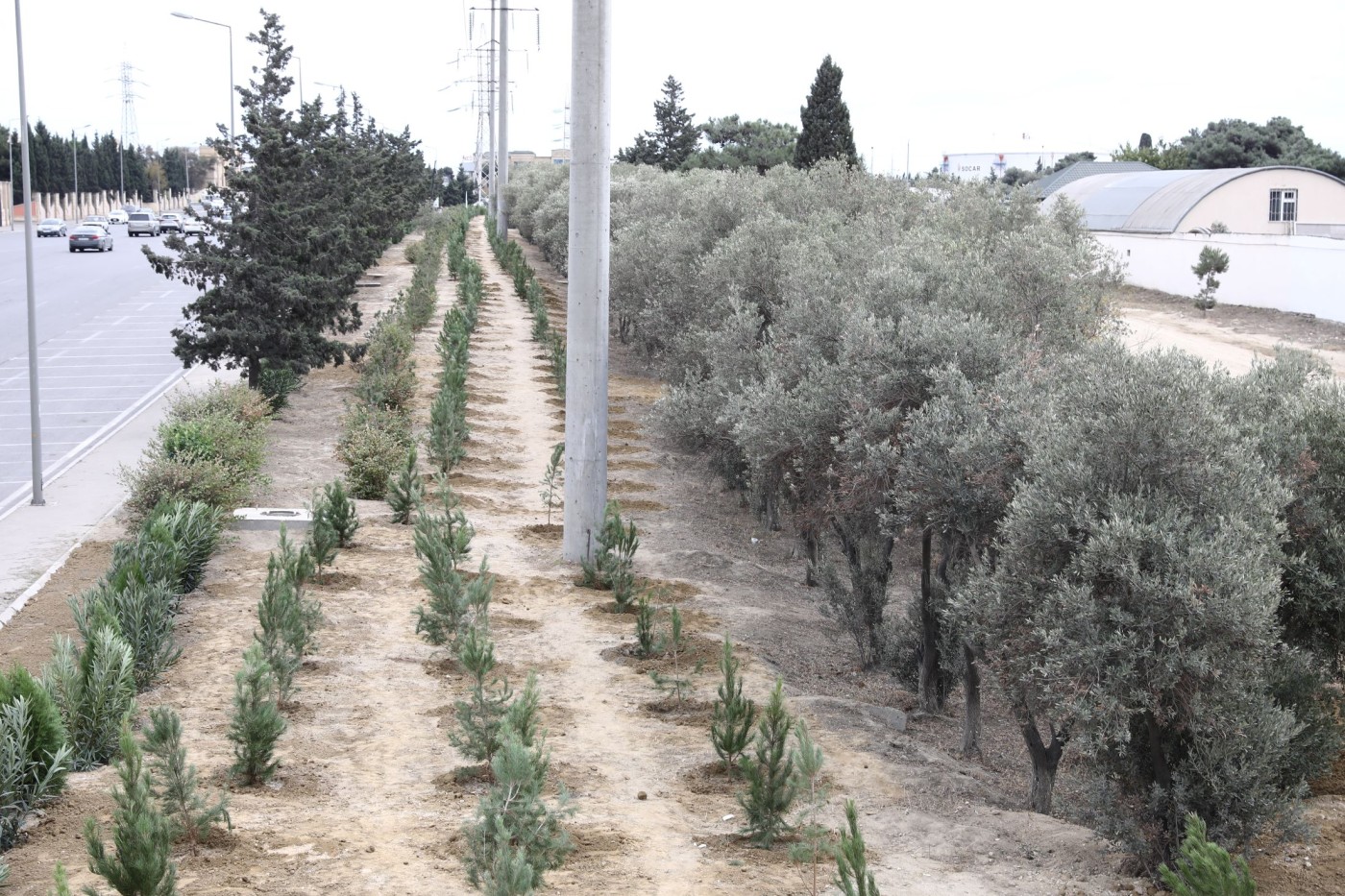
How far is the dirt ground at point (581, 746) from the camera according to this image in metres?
6.41

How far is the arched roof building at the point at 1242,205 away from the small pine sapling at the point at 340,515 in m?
45.1

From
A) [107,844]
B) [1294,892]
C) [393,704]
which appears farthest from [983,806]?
[107,844]

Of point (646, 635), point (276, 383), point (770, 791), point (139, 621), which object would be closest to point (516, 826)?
point (770, 791)

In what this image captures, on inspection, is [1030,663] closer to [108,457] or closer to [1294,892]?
[1294,892]

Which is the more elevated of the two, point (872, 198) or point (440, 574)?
point (872, 198)

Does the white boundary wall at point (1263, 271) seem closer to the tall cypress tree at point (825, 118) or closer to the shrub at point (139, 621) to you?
the tall cypress tree at point (825, 118)

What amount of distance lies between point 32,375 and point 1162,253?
4042 cm

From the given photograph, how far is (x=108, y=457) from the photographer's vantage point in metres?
17.5

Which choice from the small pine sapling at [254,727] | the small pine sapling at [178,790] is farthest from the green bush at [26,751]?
the small pine sapling at [254,727]

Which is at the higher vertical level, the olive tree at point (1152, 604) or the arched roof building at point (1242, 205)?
the arched roof building at point (1242, 205)

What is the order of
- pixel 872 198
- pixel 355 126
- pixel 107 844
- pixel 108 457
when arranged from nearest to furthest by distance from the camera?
pixel 107 844
pixel 108 457
pixel 872 198
pixel 355 126

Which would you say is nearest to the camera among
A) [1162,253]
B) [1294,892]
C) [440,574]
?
[1294,892]

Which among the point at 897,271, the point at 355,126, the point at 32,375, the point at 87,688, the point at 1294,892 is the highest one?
the point at 355,126

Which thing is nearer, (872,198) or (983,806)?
(983,806)
